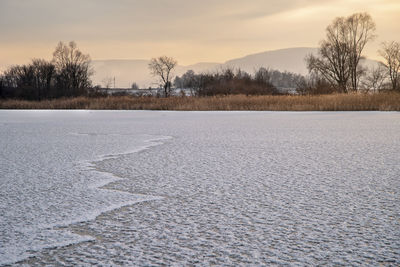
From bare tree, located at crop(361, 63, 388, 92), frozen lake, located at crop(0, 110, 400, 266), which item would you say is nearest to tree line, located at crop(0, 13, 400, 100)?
bare tree, located at crop(361, 63, 388, 92)

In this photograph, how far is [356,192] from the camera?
1.91 meters

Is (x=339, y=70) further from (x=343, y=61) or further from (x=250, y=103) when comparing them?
(x=250, y=103)

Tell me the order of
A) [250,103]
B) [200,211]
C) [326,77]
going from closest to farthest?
[200,211] → [250,103] → [326,77]

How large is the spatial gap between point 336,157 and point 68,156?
234cm

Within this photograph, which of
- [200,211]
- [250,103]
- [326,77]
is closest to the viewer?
[200,211]

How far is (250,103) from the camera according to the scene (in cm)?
1583

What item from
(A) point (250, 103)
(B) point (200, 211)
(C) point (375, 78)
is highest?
(C) point (375, 78)

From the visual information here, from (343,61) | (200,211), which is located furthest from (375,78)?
(200,211)

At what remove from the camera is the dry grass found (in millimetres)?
14180

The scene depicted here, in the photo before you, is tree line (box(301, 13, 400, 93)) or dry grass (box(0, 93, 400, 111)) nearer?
dry grass (box(0, 93, 400, 111))

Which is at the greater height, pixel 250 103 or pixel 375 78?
pixel 375 78

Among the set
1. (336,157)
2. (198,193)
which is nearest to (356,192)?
(198,193)

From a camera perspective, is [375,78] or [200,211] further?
[375,78]

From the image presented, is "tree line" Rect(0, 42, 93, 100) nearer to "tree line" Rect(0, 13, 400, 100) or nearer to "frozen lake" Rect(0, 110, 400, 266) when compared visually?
"tree line" Rect(0, 13, 400, 100)
